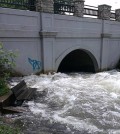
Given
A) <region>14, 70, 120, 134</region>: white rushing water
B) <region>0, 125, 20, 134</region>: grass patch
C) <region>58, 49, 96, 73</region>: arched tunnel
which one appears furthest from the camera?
<region>58, 49, 96, 73</region>: arched tunnel

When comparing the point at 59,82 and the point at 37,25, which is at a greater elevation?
the point at 37,25

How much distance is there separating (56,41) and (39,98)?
4.52m

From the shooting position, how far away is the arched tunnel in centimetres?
1505

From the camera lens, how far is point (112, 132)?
566cm

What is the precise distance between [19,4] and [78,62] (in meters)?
6.85

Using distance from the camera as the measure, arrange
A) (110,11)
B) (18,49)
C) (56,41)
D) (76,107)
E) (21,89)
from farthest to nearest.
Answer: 1. (110,11)
2. (56,41)
3. (18,49)
4. (21,89)
5. (76,107)

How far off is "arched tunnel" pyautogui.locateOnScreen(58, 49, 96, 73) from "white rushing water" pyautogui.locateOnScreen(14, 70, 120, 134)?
4.37 m

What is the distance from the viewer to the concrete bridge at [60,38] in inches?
393

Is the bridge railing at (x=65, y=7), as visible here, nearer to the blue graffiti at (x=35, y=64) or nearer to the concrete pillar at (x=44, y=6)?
the concrete pillar at (x=44, y=6)

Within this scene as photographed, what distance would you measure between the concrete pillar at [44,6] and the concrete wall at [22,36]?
1.24 ft

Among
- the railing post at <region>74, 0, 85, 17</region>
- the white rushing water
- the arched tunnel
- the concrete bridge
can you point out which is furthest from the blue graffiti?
the arched tunnel

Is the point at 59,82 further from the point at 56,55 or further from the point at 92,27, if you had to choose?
the point at 92,27

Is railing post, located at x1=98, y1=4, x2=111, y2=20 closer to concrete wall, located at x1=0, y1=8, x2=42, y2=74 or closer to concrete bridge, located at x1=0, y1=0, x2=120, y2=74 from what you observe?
concrete bridge, located at x1=0, y1=0, x2=120, y2=74

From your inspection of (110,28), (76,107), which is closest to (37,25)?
(76,107)
